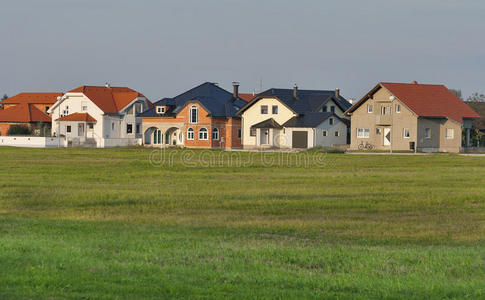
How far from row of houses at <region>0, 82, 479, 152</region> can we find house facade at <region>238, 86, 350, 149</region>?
0.36 feet

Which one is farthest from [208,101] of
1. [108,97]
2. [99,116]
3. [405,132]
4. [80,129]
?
[405,132]

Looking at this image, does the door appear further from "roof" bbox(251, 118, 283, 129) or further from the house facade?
"roof" bbox(251, 118, 283, 129)

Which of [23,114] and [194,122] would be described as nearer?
[194,122]

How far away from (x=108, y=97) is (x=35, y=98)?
2026 cm

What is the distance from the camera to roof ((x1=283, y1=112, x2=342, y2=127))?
251 ft

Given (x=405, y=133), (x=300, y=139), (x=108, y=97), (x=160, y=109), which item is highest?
(x=108, y=97)

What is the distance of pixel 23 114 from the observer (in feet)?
325

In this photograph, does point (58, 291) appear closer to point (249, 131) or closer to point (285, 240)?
point (285, 240)

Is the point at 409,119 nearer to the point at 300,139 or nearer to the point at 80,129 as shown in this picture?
the point at 300,139

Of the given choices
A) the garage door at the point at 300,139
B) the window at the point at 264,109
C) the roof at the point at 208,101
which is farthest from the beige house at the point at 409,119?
the roof at the point at 208,101

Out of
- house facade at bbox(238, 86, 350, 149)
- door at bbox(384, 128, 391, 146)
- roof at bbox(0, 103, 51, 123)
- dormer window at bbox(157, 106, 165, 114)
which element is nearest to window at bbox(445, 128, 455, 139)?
door at bbox(384, 128, 391, 146)

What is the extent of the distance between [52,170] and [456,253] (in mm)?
28137

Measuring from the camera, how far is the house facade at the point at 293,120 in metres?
76.9

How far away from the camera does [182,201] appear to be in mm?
23109
